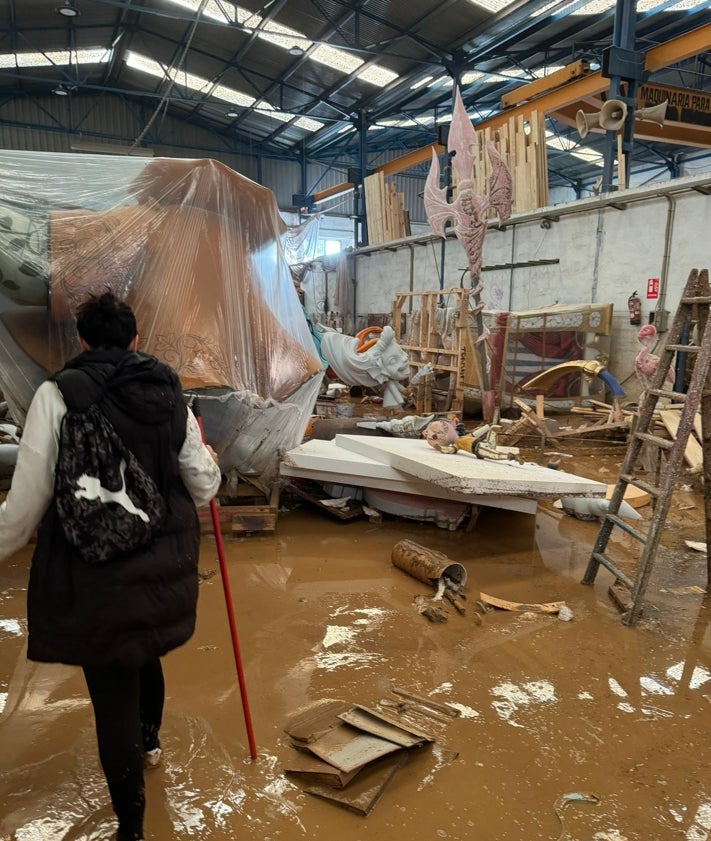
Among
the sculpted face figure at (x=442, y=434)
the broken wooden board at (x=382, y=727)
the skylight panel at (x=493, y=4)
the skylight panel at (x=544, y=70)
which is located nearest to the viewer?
the broken wooden board at (x=382, y=727)

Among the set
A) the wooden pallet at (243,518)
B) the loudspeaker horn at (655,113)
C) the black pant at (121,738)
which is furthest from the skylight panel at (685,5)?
the black pant at (121,738)

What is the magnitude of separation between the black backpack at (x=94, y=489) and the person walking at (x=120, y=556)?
25mm

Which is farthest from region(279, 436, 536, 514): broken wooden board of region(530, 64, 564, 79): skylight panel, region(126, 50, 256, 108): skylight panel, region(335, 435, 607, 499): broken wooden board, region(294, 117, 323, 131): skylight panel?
region(294, 117, 323, 131): skylight panel

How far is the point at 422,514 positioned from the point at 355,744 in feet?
8.45

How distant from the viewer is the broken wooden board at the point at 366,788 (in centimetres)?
191

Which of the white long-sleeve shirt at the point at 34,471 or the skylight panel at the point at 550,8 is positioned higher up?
the skylight panel at the point at 550,8

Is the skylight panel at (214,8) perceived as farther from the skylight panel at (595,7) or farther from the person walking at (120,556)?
the person walking at (120,556)

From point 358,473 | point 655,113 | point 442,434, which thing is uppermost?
point 655,113

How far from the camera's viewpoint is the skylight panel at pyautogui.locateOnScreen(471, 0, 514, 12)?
9.50 meters

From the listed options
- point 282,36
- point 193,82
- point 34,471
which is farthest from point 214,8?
point 34,471

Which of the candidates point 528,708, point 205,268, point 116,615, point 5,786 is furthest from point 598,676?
point 205,268

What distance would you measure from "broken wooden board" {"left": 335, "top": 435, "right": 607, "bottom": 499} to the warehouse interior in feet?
0.08

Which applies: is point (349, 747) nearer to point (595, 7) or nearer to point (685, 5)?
point (595, 7)

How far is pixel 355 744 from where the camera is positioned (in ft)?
6.90
